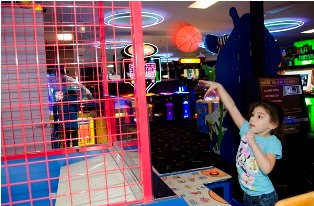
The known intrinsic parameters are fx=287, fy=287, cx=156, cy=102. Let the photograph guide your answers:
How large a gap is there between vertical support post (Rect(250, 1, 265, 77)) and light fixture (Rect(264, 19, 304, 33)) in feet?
19.3

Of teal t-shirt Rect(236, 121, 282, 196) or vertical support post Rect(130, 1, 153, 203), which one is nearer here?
vertical support post Rect(130, 1, 153, 203)

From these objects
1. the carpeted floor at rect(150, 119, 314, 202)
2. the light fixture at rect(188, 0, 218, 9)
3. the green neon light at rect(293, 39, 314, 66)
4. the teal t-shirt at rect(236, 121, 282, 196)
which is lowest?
the carpeted floor at rect(150, 119, 314, 202)

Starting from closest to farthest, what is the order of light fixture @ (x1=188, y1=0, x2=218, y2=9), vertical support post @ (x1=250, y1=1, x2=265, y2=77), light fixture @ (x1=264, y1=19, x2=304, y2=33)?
vertical support post @ (x1=250, y1=1, x2=265, y2=77)
light fixture @ (x1=188, y1=0, x2=218, y2=9)
light fixture @ (x1=264, y1=19, x2=304, y2=33)

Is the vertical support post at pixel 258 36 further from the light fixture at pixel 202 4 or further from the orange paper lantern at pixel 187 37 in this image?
the orange paper lantern at pixel 187 37

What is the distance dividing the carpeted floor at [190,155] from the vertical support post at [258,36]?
4.33 ft

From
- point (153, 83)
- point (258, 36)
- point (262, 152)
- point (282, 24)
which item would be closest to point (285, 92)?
point (258, 36)

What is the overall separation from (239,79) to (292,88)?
0.90 metres

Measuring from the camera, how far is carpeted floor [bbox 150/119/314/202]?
3860 millimetres

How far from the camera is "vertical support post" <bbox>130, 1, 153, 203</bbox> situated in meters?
1.07

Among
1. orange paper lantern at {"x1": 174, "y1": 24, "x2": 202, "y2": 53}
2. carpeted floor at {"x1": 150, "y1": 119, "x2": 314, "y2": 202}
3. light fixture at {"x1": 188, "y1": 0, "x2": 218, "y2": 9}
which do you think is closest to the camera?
carpeted floor at {"x1": 150, "y1": 119, "x2": 314, "y2": 202}

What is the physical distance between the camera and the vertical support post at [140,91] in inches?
42.2

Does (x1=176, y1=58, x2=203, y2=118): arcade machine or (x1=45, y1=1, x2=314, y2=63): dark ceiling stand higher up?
(x1=45, y1=1, x2=314, y2=63): dark ceiling

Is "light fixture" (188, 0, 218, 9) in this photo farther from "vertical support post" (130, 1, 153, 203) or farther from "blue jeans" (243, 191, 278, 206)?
"vertical support post" (130, 1, 153, 203)

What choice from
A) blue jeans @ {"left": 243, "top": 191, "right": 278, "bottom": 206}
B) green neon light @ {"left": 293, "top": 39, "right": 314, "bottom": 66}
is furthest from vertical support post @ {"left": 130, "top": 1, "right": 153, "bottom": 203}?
green neon light @ {"left": 293, "top": 39, "right": 314, "bottom": 66}
